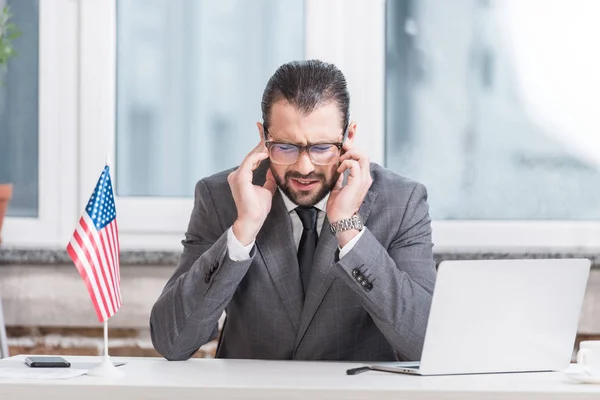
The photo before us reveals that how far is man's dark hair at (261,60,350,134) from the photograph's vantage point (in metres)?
1.97

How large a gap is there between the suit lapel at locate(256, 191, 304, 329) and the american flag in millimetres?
368

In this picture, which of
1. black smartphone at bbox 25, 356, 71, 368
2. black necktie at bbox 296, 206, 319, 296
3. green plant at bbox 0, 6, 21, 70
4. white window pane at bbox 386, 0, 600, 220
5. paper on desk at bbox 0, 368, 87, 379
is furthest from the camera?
white window pane at bbox 386, 0, 600, 220

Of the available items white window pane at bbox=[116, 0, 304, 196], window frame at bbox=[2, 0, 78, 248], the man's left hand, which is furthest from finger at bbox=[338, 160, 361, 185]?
window frame at bbox=[2, 0, 78, 248]

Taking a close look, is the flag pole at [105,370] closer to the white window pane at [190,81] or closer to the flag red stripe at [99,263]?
the flag red stripe at [99,263]

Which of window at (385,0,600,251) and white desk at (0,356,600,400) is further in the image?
window at (385,0,600,251)

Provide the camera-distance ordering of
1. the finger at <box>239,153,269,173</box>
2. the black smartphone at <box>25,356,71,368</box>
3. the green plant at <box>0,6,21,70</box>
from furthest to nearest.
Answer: the green plant at <box>0,6,21,70</box>, the finger at <box>239,153,269,173</box>, the black smartphone at <box>25,356,71,368</box>

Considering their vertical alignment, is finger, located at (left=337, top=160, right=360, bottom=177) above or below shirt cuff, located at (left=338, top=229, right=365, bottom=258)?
above

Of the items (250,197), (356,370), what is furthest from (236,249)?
(356,370)

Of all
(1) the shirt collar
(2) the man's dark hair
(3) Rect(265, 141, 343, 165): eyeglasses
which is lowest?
(1) the shirt collar

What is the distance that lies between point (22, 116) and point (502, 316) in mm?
2021

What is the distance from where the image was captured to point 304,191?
77.8 inches

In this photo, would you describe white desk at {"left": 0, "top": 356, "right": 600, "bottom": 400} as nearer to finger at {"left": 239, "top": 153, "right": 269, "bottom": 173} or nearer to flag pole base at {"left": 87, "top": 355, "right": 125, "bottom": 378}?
flag pole base at {"left": 87, "top": 355, "right": 125, "bottom": 378}

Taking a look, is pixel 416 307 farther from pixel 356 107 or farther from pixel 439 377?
pixel 356 107

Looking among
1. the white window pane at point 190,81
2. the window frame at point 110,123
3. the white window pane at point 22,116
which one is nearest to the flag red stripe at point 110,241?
the window frame at point 110,123
